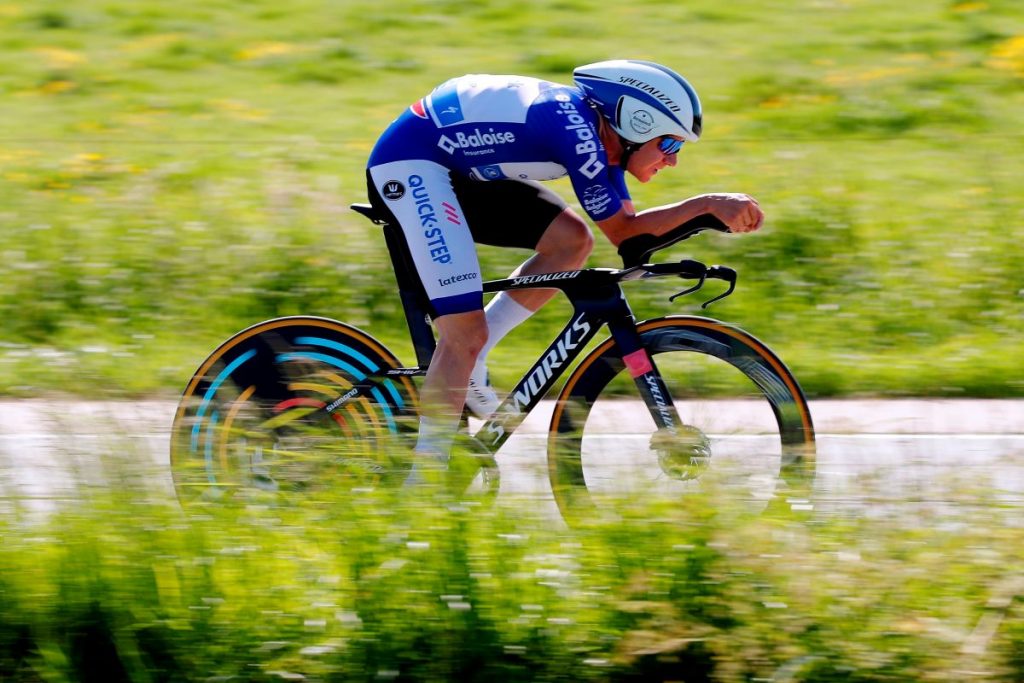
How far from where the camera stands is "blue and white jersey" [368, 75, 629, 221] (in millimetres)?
4441

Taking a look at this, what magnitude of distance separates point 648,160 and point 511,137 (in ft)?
1.39

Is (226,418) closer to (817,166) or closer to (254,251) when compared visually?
(254,251)

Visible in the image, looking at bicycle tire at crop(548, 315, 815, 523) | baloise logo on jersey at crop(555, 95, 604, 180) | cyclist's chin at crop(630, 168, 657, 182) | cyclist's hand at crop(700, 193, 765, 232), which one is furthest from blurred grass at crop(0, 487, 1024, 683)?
cyclist's chin at crop(630, 168, 657, 182)

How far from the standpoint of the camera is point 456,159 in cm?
472

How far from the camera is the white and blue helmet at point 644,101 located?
4461 millimetres

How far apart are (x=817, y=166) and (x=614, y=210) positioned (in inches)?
199

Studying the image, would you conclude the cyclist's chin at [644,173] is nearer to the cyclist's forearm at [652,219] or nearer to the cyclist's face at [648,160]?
the cyclist's face at [648,160]

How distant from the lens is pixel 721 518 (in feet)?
12.0

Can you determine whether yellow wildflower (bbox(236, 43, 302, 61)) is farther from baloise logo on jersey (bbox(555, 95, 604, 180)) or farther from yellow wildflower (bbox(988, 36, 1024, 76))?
baloise logo on jersey (bbox(555, 95, 604, 180))

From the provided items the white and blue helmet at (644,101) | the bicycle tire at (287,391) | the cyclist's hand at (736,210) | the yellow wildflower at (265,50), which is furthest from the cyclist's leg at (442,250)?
the yellow wildflower at (265,50)

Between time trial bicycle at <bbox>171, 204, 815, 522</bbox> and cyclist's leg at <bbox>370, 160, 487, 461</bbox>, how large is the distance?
0.10 meters

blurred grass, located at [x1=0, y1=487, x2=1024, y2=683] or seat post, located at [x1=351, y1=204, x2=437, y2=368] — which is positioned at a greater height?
seat post, located at [x1=351, y1=204, x2=437, y2=368]

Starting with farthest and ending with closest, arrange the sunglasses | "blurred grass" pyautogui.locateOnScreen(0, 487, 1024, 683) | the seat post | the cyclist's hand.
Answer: the seat post < the sunglasses < the cyclist's hand < "blurred grass" pyautogui.locateOnScreen(0, 487, 1024, 683)

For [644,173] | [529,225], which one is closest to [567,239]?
[529,225]
